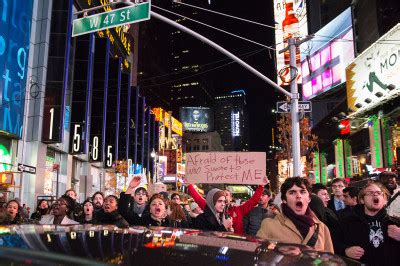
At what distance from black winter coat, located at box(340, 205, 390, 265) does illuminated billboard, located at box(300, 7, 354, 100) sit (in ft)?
75.3

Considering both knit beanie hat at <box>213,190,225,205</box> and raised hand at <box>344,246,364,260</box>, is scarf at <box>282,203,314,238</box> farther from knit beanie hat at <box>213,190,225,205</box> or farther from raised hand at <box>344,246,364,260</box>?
knit beanie hat at <box>213,190,225,205</box>

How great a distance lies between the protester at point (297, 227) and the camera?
4.01 meters

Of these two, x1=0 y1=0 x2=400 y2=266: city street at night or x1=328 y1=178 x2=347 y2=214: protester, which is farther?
x1=328 y1=178 x2=347 y2=214: protester

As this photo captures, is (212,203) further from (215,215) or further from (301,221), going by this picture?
(301,221)

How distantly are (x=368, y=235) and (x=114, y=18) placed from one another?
8.61 m

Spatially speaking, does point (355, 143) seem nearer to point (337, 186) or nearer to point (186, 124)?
point (337, 186)

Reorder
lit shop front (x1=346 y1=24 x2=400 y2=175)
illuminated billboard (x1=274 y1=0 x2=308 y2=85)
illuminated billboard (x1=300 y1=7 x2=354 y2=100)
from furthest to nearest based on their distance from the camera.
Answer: illuminated billboard (x1=274 y1=0 x2=308 y2=85)
illuminated billboard (x1=300 y1=7 x2=354 y2=100)
lit shop front (x1=346 y1=24 x2=400 y2=175)

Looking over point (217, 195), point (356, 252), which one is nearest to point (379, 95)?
point (217, 195)

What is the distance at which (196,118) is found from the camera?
5448 inches

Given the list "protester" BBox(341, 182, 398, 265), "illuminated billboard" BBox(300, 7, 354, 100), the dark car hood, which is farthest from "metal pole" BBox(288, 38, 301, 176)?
"illuminated billboard" BBox(300, 7, 354, 100)

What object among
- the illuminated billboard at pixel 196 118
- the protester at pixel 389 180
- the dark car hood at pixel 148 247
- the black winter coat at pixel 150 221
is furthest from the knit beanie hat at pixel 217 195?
the illuminated billboard at pixel 196 118

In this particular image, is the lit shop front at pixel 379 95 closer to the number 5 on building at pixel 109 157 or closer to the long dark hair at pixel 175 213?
the long dark hair at pixel 175 213

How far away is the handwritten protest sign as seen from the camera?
934 centimetres

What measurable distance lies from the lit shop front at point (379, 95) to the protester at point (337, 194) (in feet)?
36.6
